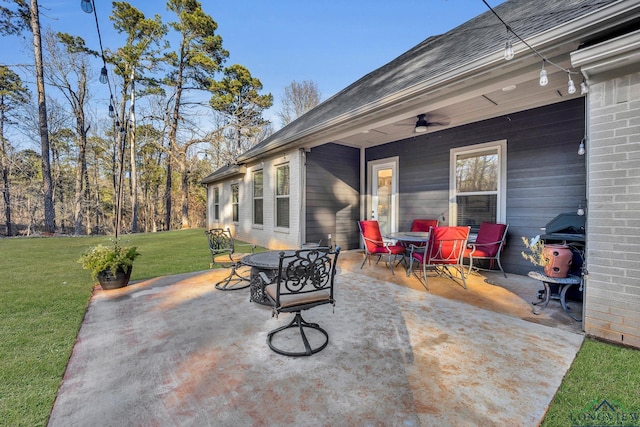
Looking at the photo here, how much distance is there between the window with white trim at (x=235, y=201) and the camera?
10.2m

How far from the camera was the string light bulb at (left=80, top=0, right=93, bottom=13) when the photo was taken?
3029mm

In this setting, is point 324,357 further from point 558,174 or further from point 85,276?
point 85,276

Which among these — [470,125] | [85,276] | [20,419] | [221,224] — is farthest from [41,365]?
[221,224]

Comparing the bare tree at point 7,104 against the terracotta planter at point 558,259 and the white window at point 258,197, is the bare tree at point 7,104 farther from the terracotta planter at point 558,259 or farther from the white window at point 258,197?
the terracotta planter at point 558,259

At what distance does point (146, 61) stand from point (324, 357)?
19557mm

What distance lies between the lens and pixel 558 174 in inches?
163

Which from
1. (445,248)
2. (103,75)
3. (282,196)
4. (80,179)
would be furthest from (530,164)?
(80,179)

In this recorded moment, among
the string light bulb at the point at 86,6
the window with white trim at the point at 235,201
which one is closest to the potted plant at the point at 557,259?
the string light bulb at the point at 86,6

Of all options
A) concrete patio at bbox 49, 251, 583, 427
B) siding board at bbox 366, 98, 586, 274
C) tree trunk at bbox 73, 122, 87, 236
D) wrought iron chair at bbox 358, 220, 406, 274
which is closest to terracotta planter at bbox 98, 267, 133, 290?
concrete patio at bbox 49, 251, 583, 427

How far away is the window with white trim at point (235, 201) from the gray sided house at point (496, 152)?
112 mm

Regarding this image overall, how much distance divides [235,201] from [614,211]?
9.97 meters

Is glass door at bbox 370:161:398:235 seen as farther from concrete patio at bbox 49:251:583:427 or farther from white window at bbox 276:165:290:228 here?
concrete patio at bbox 49:251:583:427

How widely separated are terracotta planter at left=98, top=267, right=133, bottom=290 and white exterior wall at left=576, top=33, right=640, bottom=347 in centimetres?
557

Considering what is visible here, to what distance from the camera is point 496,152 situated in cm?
490
